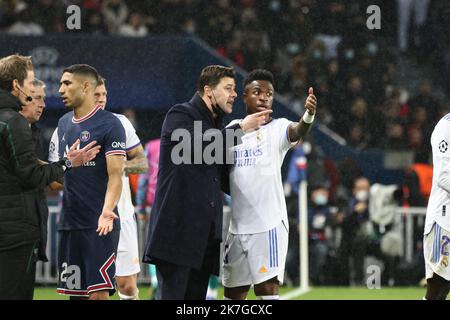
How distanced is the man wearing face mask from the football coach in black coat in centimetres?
629

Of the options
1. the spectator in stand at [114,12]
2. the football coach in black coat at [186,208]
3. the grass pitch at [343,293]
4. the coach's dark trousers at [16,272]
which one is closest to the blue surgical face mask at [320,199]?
the grass pitch at [343,293]

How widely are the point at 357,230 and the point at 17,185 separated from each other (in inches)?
282

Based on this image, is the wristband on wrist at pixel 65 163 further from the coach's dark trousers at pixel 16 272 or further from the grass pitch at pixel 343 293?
the grass pitch at pixel 343 293

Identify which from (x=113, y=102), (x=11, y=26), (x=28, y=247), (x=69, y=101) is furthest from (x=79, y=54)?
(x=28, y=247)

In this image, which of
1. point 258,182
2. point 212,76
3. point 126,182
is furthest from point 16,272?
point 126,182

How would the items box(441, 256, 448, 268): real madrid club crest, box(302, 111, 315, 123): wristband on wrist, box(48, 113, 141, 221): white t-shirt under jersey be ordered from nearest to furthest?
box(302, 111, 315, 123): wristband on wrist, box(441, 256, 448, 268): real madrid club crest, box(48, 113, 141, 221): white t-shirt under jersey

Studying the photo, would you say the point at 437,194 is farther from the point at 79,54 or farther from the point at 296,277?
the point at 79,54

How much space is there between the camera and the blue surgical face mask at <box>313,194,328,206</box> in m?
13.9

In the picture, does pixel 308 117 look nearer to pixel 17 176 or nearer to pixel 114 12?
pixel 17 176

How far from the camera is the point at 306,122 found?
8.05m

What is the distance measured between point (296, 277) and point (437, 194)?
5.17 meters

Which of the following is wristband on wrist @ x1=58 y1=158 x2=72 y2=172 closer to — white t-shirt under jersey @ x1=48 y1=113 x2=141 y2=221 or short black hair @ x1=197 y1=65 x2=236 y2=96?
short black hair @ x1=197 y1=65 x2=236 y2=96

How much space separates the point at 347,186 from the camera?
47.5 feet

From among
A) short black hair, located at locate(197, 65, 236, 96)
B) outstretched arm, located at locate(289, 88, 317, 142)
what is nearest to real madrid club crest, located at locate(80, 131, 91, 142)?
short black hair, located at locate(197, 65, 236, 96)
